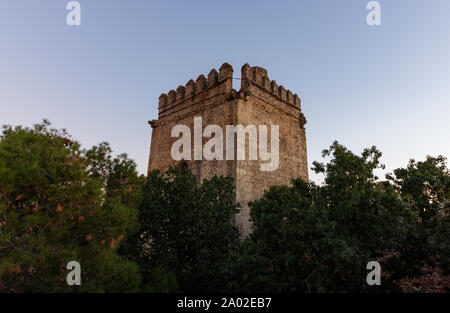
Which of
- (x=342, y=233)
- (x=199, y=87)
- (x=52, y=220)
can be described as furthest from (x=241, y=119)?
(x=52, y=220)

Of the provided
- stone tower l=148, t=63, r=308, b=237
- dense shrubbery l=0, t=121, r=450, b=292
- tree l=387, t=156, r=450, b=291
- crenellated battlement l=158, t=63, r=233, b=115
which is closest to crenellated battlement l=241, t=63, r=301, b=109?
stone tower l=148, t=63, r=308, b=237

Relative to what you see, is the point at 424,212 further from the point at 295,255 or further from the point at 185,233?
the point at 185,233

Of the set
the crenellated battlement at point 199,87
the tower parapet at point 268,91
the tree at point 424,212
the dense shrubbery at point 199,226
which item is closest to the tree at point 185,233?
the dense shrubbery at point 199,226

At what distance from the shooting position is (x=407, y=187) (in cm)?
657

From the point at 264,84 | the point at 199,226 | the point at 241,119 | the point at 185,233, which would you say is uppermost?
the point at 264,84

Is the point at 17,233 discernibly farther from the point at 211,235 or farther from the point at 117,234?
the point at 211,235

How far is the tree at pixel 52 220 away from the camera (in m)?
4.16

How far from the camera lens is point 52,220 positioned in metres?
4.47

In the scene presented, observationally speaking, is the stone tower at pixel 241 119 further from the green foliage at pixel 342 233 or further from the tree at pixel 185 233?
the green foliage at pixel 342 233

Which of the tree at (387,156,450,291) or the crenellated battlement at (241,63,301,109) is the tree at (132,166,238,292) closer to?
the tree at (387,156,450,291)

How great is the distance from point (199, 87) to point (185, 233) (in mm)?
6981

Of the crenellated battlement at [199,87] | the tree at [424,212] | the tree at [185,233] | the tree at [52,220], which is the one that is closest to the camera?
the tree at [52,220]
